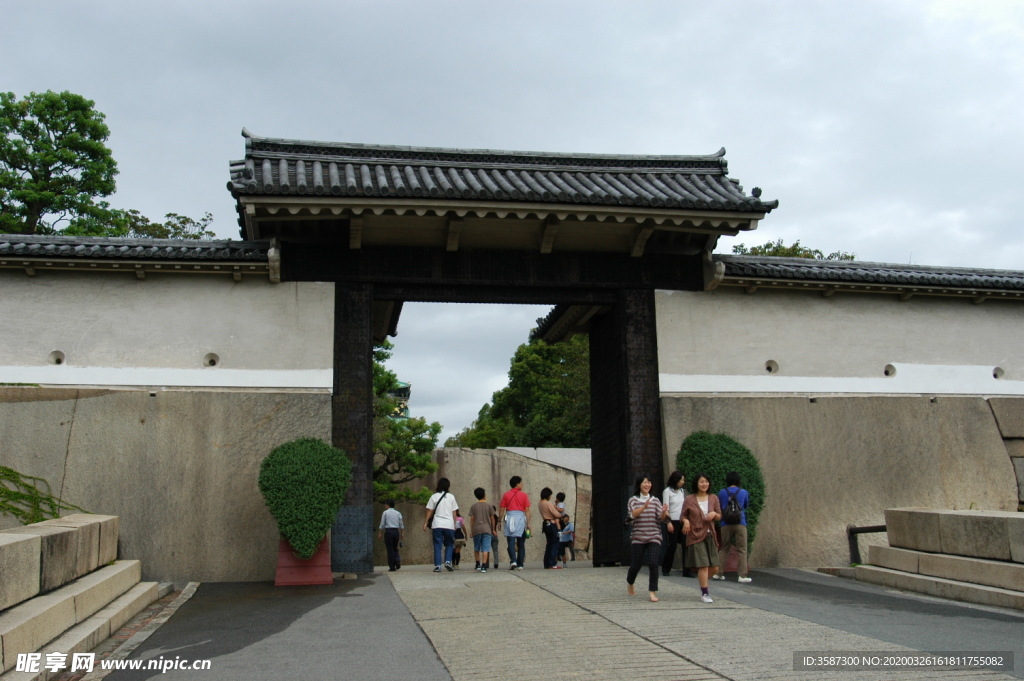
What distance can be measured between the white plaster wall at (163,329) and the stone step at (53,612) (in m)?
3.06

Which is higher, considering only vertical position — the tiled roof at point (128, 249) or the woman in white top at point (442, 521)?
the tiled roof at point (128, 249)

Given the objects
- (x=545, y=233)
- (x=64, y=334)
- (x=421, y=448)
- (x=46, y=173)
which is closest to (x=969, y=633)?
(x=545, y=233)

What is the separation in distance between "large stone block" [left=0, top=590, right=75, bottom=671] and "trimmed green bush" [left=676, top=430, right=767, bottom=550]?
277 inches

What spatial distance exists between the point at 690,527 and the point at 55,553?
580cm

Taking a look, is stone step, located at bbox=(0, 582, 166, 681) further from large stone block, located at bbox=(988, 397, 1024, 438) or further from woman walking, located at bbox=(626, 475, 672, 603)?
large stone block, located at bbox=(988, 397, 1024, 438)

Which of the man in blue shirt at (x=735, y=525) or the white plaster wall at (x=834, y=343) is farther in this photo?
the white plaster wall at (x=834, y=343)

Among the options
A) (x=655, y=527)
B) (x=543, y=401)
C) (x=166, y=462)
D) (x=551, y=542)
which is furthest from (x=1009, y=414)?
(x=543, y=401)

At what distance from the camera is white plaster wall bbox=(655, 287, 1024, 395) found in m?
11.7

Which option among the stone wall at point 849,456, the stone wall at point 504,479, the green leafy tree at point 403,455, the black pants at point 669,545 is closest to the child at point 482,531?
the black pants at point 669,545

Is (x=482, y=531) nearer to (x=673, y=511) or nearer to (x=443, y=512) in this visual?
(x=443, y=512)

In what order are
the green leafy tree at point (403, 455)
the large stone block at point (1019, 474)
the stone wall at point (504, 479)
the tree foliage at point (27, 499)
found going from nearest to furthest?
the tree foliage at point (27, 499) → the large stone block at point (1019, 474) → the green leafy tree at point (403, 455) → the stone wall at point (504, 479)

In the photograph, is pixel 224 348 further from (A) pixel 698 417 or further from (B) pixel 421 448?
(B) pixel 421 448

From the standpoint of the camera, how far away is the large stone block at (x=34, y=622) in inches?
197

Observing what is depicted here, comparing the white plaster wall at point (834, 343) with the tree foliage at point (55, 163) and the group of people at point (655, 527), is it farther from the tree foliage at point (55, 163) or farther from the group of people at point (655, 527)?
the tree foliage at point (55, 163)
